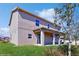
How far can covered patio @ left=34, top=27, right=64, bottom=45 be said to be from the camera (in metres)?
3.15

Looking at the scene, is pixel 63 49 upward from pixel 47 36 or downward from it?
downward

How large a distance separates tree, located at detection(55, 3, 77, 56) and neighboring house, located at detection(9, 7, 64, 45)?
3.3 inches

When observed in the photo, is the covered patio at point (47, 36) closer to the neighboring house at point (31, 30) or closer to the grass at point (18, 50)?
the neighboring house at point (31, 30)

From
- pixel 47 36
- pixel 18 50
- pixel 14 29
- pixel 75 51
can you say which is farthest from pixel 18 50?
pixel 75 51

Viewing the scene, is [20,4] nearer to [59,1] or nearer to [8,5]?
[8,5]

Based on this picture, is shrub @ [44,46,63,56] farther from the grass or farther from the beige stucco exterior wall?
the beige stucco exterior wall

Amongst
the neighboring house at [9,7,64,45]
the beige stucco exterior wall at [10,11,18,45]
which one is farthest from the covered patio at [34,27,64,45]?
the beige stucco exterior wall at [10,11,18,45]

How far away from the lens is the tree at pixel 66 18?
124 inches

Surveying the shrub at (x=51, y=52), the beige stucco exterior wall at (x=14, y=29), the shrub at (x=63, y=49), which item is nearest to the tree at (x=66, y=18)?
the shrub at (x=63, y=49)

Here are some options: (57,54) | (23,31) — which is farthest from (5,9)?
A: (57,54)

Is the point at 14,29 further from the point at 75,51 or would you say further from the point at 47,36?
the point at 75,51

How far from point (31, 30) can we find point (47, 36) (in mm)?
240

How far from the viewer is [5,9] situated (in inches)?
122

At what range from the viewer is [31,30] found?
3.14 m
